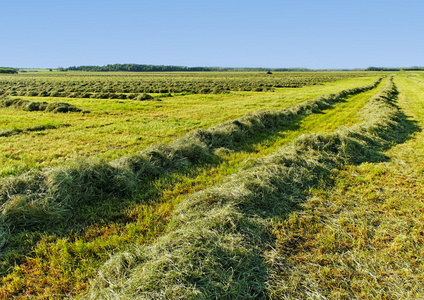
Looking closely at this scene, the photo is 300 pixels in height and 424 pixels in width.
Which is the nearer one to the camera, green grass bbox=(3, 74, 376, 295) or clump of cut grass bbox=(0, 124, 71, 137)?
green grass bbox=(3, 74, 376, 295)

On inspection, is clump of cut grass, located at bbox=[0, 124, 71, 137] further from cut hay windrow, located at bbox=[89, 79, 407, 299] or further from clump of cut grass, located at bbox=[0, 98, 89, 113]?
cut hay windrow, located at bbox=[89, 79, 407, 299]

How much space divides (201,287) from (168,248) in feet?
2.16

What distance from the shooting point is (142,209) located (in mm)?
3988

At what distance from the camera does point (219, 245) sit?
282 centimetres

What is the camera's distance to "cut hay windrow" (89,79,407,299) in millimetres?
2320

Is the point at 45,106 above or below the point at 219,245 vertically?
above

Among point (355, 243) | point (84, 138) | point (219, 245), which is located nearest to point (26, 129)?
point (84, 138)

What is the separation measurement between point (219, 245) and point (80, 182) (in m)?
2.97

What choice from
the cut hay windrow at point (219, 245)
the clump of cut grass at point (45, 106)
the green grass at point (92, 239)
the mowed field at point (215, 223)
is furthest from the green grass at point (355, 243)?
the clump of cut grass at point (45, 106)

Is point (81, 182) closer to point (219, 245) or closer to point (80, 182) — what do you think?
point (80, 182)

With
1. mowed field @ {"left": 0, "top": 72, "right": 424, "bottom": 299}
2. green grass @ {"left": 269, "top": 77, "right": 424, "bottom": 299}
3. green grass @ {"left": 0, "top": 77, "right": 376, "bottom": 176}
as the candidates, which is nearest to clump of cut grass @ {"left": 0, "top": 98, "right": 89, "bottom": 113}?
green grass @ {"left": 0, "top": 77, "right": 376, "bottom": 176}

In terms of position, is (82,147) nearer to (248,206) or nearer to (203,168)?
(203,168)

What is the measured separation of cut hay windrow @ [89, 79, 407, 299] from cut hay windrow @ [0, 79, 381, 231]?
155 cm

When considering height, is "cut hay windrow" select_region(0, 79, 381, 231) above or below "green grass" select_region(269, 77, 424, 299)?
above
